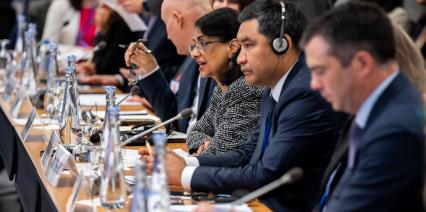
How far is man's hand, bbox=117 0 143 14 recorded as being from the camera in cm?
542

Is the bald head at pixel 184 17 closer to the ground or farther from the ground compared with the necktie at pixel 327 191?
farther from the ground

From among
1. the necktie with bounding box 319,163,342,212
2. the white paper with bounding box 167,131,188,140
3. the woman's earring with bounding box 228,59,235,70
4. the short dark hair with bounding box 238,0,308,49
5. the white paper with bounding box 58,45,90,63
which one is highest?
the short dark hair with bounding box 238,0,308,49

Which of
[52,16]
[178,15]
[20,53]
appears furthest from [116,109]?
[52,16]

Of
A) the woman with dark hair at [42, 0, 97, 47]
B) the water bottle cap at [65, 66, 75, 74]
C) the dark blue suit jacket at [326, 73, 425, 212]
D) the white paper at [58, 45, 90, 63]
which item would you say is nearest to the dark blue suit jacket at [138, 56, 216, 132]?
the water bottle cap at [65, 66, 75, 74]

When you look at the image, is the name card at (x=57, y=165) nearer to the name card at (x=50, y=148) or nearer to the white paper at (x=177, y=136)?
the name card at (x=50, y=148)

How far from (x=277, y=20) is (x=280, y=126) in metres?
0.36

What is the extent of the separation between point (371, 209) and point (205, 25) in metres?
1.57

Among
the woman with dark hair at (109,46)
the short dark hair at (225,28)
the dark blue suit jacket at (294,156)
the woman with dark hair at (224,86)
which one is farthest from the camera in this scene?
the woman with dark hair at (109,46)

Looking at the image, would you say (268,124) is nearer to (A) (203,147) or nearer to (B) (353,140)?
(A) (203,147)

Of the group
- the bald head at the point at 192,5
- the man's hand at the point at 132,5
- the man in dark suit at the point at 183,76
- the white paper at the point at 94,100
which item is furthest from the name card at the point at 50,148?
the man's hand at the point at 132,5

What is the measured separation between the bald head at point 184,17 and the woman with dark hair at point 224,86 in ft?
1.96

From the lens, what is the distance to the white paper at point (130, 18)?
5551 mm

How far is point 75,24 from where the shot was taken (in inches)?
274

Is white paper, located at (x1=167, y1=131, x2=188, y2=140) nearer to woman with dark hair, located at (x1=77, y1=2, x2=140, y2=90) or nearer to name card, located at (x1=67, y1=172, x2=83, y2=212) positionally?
name card, located at (x1=67, y1=172, x2=83, y2=212)
